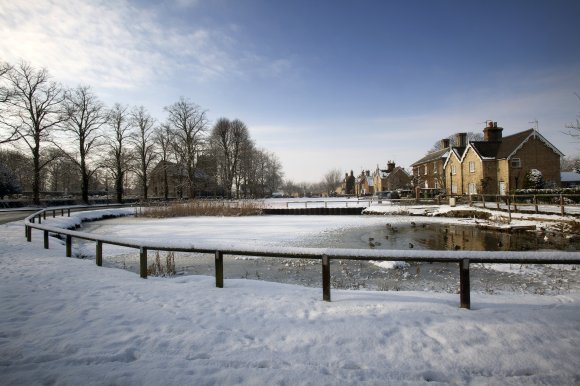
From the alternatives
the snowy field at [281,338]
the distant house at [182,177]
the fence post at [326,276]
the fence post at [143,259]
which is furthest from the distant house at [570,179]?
the fence post at [143,259]

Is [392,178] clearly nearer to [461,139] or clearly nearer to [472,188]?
[461,139]

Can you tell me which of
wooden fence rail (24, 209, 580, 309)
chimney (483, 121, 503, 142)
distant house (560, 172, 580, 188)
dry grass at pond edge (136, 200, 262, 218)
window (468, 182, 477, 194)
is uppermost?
chimney (483, 121, 503, 142)

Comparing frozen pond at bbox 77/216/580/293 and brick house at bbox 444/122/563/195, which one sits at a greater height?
brick house at bbox 444/122/563/195

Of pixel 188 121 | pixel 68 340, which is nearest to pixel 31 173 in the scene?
pixel 188 121

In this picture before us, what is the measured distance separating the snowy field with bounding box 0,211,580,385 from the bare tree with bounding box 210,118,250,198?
54799 mm

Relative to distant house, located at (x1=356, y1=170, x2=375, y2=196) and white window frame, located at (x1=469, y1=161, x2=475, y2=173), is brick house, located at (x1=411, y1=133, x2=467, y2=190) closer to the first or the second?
white window frame, located at (x1=469, y1=161, x2=475, y2=173)

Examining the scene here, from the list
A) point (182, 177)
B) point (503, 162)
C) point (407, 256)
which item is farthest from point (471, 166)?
point (182, 177)

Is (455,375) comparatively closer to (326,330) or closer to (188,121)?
(326,330)

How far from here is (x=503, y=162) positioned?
37062 millimetres

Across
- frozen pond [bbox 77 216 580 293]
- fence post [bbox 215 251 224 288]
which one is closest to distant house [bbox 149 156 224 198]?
frozen pond [bbox 77 216 580 293]

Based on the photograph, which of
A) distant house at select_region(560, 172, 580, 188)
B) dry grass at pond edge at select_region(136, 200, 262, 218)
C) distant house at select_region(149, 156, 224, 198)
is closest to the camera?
dry grass at pond edge at select_region(136, 200, 262, 218)

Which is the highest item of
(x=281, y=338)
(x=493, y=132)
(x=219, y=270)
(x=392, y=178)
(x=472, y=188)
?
(x=493, y=132)

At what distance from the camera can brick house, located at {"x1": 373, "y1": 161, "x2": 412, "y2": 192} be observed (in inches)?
2643

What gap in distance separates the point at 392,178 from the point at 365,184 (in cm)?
2005
